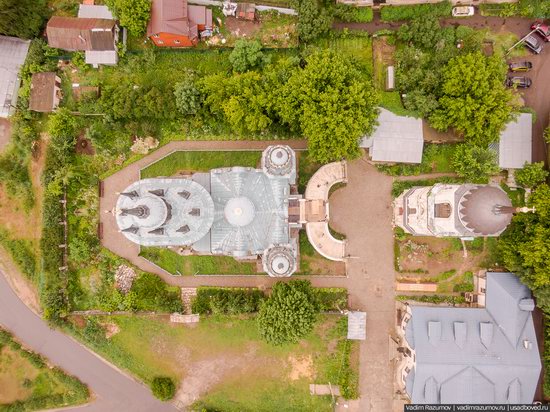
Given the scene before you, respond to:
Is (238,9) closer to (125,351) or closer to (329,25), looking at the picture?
(329,25)

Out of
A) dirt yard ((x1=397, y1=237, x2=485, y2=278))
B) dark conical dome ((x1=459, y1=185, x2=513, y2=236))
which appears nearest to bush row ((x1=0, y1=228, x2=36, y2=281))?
dirt yard ((x1=397, y1=237, x2=485, y2=278))

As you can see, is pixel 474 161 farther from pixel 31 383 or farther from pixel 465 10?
pixel 31 383

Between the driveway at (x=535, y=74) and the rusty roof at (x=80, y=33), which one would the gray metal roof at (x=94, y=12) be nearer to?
the rusty roof at (x=80, y=33)

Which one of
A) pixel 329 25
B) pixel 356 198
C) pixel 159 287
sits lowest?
pixel 159 287

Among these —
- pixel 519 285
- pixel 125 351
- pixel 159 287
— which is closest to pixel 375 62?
pixel 519 285

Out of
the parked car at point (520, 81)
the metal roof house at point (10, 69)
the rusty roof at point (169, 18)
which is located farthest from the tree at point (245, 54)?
the parked car at point (520, 81)

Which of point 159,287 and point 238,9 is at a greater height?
point 238,9

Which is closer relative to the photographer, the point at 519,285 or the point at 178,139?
the point at 519,285
